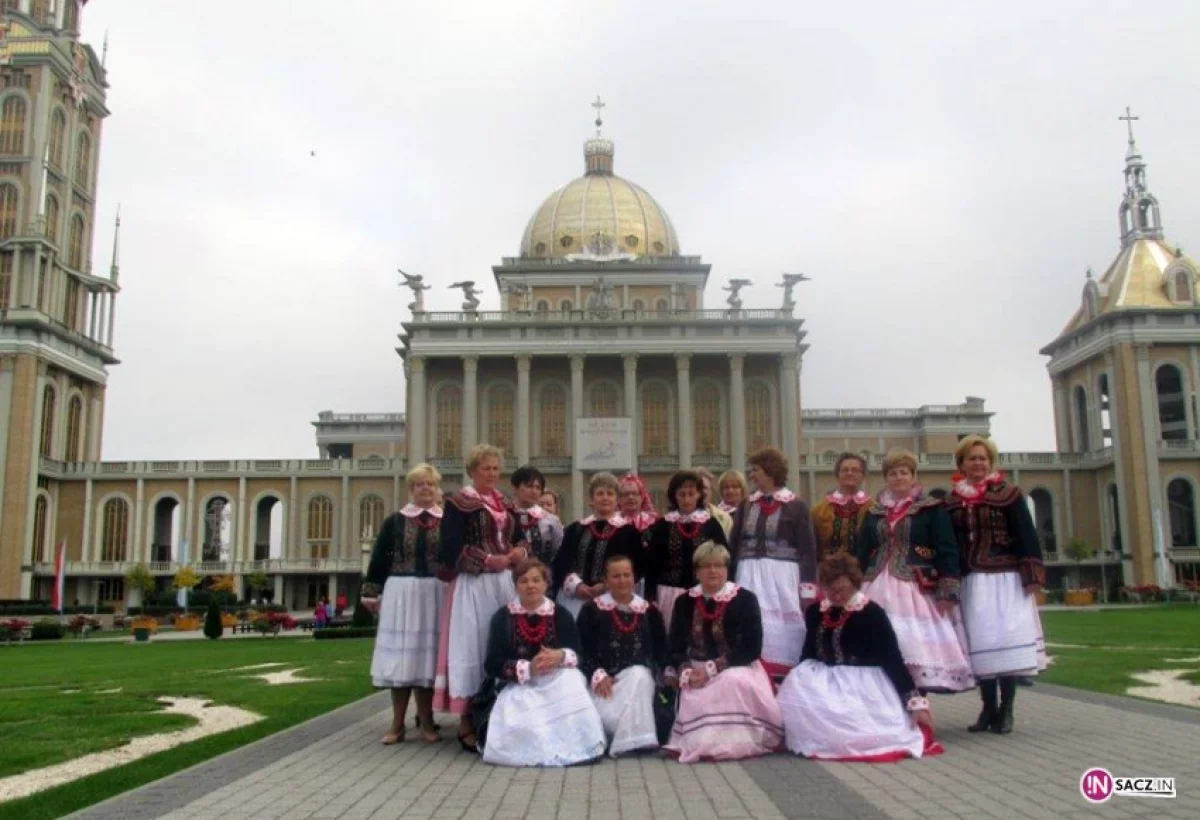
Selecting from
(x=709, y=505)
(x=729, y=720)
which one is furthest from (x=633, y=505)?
(x=729, y=720)

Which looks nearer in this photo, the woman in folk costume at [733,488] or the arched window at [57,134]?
the woman in folk costume at [733,488]

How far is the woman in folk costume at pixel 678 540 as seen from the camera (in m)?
9.46

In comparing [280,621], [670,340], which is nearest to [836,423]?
[670,340]

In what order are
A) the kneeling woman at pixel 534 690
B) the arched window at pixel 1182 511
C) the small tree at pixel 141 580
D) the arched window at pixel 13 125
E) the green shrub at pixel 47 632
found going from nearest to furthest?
1. the kneeling woman at pixel 534 690
2. the green shrub at pixel 47 632
3. the small tree at pixel 141 580
4. the arched window at pixel 1182 511
5. the arched window at pixel 13 125

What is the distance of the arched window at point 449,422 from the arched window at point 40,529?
825 inches

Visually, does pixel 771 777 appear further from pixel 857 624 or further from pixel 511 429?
pixel 511 429

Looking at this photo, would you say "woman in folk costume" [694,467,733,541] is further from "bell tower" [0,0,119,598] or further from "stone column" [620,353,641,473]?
"bell tower" [0,0,119,598]

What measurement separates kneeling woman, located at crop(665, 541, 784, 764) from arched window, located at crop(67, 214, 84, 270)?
60938 millimetres

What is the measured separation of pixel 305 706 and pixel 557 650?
4698mm

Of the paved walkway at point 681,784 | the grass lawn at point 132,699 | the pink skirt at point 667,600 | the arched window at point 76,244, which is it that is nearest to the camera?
the paved walkway at point 681,784

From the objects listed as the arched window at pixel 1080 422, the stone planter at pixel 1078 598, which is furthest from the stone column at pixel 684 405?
the arched window at pixel 1080 422

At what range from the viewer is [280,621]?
3425 centimetres

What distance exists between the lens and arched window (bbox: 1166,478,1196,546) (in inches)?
2229

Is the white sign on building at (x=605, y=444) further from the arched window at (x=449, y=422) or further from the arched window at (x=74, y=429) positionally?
the arched window at (x=74, y=429)
